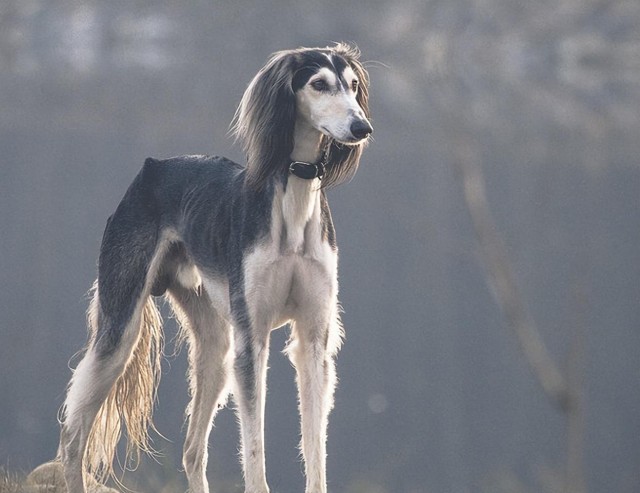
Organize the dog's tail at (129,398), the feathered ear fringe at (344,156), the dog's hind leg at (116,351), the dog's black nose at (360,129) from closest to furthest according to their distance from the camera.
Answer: the dog's black nose at (360,129)
the feathered ear fringe at (344,156)
the dog's hind leg at (116,351)
the dog's tail at (129,398)

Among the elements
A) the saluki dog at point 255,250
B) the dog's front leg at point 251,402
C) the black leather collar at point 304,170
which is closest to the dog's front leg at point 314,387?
the saluki dog at point 255,250

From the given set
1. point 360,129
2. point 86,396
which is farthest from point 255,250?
point 86,396

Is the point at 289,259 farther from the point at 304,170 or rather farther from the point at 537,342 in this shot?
the point at 537,342

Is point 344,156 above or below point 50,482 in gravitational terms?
above

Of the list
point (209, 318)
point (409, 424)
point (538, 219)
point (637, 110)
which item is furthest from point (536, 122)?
point (538, 219)

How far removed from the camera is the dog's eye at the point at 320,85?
3.64 metres

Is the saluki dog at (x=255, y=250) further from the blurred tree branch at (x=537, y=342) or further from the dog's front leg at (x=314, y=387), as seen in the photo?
the blurred tree branch at (x=537, y=342)

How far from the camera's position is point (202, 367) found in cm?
439

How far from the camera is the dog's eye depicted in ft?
11.9

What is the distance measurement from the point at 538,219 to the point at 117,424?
8.37 ft

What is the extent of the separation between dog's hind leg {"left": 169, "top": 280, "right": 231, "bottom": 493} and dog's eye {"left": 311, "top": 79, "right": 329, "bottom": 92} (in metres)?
1.04

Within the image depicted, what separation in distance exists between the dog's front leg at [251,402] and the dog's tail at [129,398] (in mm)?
781

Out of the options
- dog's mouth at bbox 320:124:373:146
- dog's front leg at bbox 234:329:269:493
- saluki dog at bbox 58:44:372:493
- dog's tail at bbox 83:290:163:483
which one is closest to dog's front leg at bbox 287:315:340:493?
saluki dog at bbox 58:44:372:493

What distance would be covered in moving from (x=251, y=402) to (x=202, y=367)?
753 mm
